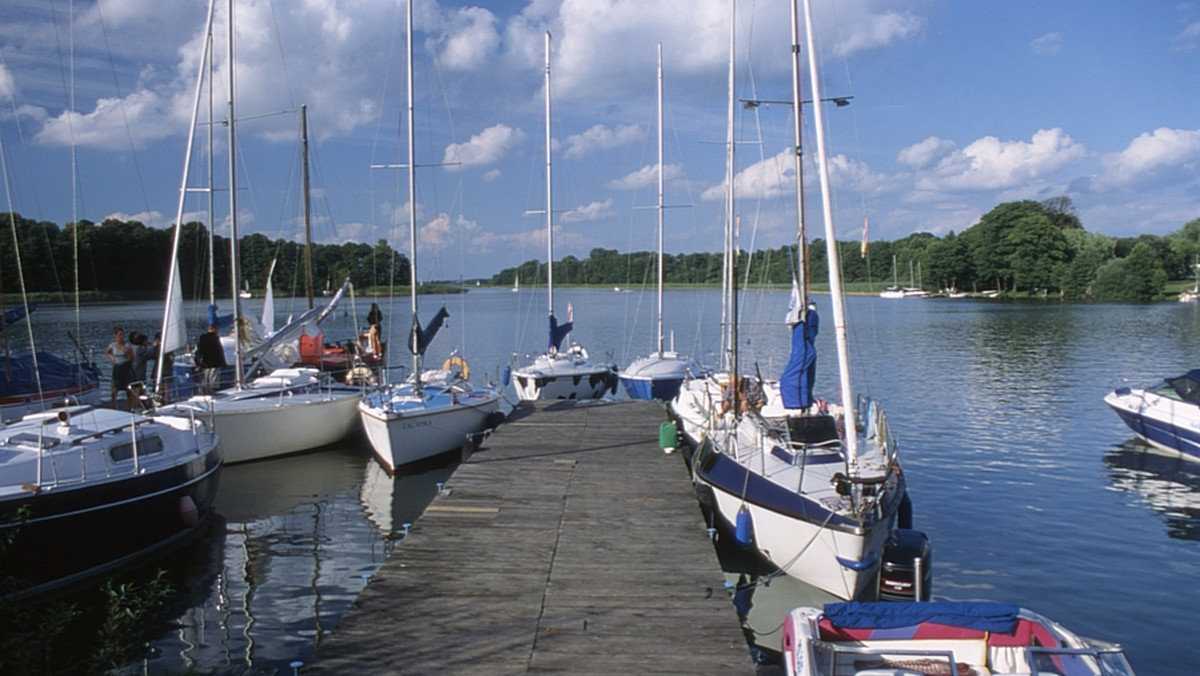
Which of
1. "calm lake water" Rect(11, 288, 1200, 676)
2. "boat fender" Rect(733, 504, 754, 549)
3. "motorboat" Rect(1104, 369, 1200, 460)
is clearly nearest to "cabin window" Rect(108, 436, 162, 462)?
"calm lake water" Rect(11, 288, 1200, 676)

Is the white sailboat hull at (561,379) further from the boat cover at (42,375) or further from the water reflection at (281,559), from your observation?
the boat cover at (42,375)

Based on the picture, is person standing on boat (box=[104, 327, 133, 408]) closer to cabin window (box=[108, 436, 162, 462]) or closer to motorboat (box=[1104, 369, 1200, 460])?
cabin window (box=[108, 436, 162, 462])

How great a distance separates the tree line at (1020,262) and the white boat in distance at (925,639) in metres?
72.2

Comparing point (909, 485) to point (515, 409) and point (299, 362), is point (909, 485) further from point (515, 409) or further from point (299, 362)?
point (299, 362)

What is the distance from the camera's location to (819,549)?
36.0ft

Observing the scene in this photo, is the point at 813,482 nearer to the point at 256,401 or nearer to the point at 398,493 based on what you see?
the point at 398,493

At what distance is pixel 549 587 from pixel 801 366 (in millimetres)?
6283

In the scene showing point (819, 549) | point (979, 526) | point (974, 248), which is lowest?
point (979, 526)

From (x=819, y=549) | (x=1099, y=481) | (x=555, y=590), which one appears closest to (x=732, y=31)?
(x=1099, y=481)

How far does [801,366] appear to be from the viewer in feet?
45.4

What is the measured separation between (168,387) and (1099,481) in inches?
818

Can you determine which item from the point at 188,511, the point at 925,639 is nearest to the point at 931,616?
the point at 925,639

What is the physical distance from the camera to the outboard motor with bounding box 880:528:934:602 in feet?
32.4

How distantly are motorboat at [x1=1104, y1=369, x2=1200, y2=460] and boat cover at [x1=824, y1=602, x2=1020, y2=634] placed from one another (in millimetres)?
15764
